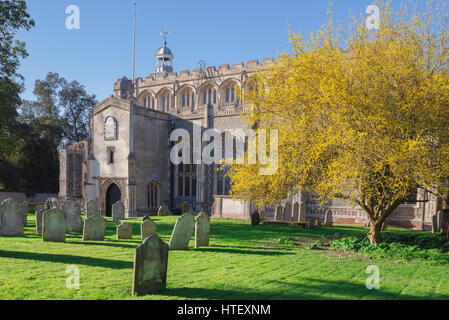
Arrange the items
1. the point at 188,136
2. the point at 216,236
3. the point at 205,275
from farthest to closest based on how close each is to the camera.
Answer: the point at 188,136 < the point at 216,236 < the point at 205,275

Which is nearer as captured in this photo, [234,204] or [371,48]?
[371,48]

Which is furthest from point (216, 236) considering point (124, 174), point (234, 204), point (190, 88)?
point (190, 88)

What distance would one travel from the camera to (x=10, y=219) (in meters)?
11.9

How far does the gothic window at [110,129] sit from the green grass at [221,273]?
1580 centimetres

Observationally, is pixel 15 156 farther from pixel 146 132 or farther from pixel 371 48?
pixel 371 48

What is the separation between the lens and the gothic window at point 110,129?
2559cm

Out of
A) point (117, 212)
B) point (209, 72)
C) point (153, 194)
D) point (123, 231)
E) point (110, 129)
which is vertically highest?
point (209, 72)

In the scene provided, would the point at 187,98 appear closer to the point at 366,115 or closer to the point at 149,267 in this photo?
the point at 366,115

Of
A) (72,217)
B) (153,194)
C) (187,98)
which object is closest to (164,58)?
(187,98)

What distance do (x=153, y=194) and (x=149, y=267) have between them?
71.0 ft

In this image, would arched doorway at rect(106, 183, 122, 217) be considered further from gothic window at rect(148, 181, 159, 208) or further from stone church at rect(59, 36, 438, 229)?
gothic window at rect(148, 181, 159, 208)

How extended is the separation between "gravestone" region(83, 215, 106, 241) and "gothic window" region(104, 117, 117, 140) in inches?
601

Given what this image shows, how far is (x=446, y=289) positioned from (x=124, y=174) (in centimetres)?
2146

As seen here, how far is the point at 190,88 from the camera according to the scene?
33250 millimetres
